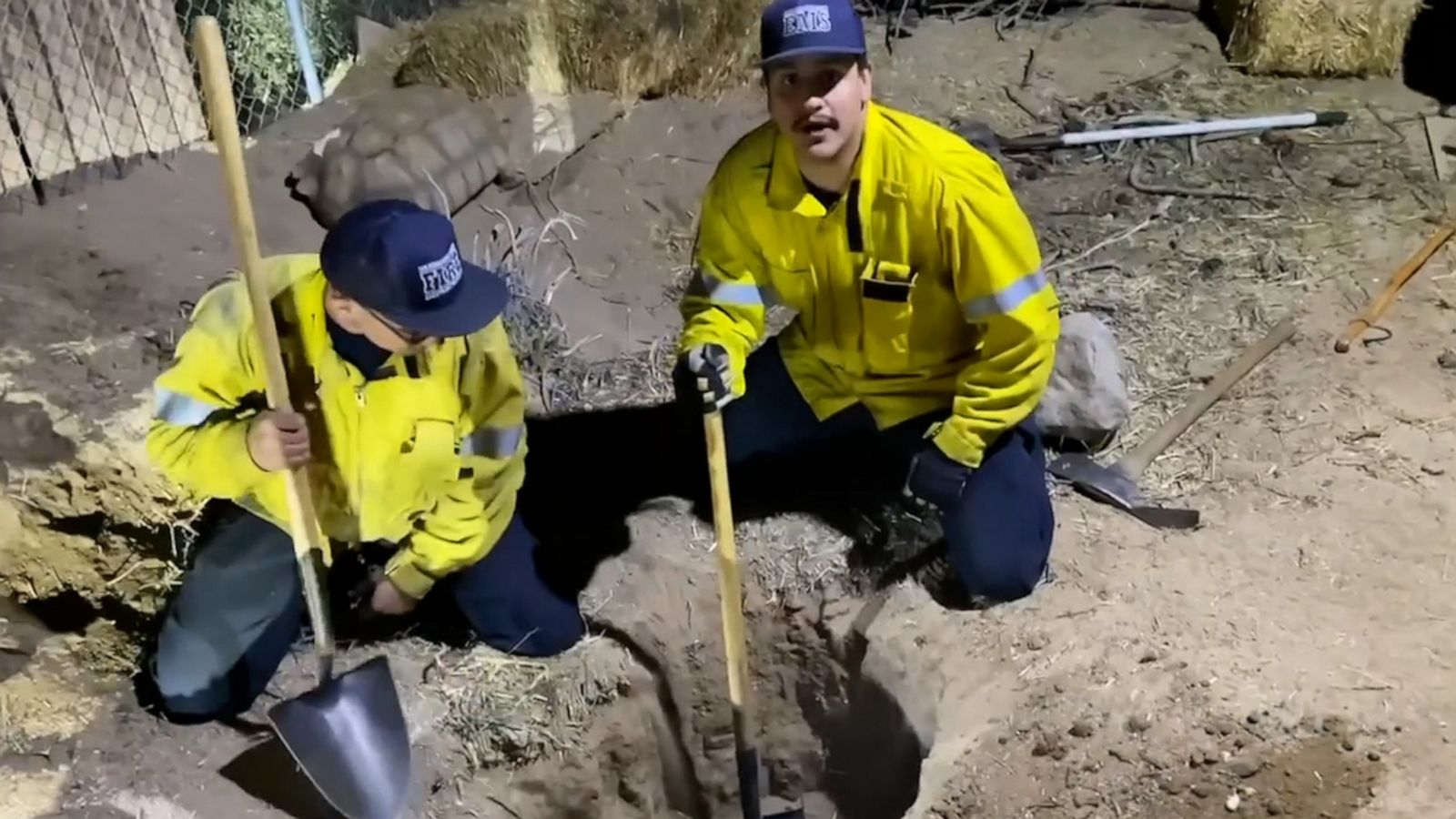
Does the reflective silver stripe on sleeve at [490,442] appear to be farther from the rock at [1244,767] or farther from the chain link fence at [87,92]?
the chain link fence at [87,92]

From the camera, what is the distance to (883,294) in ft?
10.4

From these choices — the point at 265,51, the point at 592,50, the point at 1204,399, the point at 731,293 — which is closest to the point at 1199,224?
the point at 1204,399

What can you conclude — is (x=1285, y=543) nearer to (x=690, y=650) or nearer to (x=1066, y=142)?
(x=690, y=650)

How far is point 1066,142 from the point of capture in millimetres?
5500

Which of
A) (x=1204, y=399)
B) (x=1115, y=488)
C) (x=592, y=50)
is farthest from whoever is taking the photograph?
(x=592, y=50)

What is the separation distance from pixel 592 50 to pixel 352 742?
10.8ft

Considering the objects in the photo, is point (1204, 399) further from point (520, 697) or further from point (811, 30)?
point (520, 697)

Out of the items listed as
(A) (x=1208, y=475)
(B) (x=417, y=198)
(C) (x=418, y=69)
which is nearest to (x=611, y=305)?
(B) (x=417, y=198)

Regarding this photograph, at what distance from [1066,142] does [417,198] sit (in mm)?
2564

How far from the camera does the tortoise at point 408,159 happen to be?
16.5 ft

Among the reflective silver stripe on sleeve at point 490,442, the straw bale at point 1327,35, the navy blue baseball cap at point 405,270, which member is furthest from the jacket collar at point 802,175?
the straw bale at point 1327,35

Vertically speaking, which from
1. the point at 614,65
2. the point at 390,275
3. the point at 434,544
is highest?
the point at 390,275

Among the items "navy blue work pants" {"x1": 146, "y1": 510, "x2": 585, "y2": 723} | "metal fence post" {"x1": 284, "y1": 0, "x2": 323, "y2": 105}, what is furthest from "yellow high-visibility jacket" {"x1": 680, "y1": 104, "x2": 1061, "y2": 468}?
"metal fence post" {"x1": 284, "y1": 0, "x2": 323, "y2": 105}

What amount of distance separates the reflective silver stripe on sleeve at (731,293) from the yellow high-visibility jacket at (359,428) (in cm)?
51
